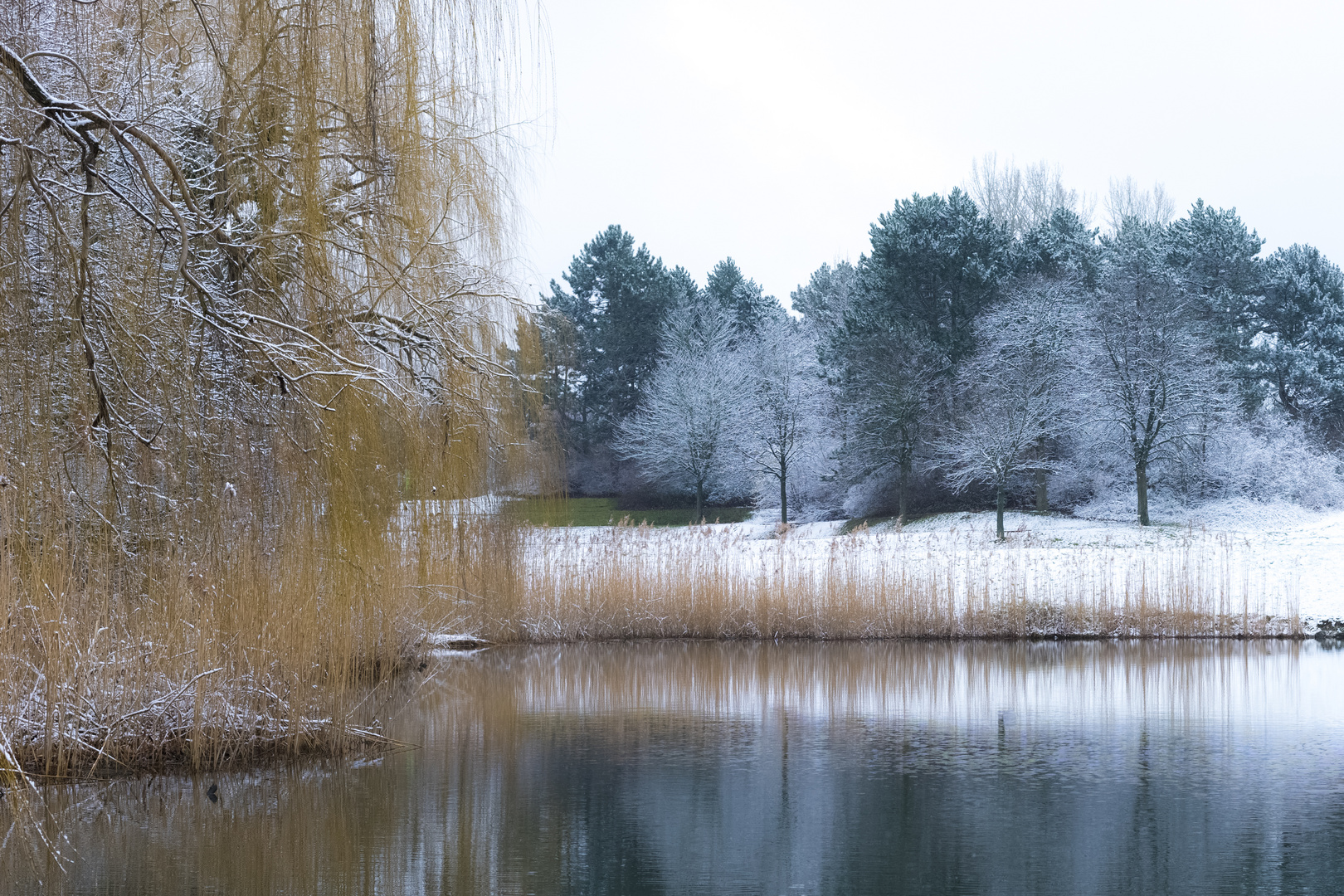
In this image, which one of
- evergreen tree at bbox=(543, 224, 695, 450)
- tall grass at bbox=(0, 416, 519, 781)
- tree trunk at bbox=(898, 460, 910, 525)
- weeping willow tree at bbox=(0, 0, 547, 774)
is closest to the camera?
weeping willow tree at bbox=(0, 0, 547, 774)

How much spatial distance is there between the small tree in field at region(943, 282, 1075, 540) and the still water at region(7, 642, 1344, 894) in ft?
55.6

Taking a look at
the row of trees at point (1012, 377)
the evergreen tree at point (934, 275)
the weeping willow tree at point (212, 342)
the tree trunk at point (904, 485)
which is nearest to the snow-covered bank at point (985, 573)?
the weeping willow tree at point (212, 342)

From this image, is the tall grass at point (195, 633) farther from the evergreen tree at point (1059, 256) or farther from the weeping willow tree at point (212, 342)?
the evergreen tree at point (1059, 256)

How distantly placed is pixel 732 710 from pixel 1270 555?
13.1m

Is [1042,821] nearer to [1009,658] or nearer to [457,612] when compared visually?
[1009,658]

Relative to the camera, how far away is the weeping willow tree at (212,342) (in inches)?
171

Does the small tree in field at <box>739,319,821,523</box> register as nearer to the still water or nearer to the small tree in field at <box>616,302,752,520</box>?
the small tree in field at <box>616,302,752,520</box>

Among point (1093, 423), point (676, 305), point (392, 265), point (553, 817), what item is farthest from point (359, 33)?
point (676, 305)

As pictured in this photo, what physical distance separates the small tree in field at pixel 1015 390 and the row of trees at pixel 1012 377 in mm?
64

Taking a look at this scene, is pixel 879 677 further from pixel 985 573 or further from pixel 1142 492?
pixel 1142 492

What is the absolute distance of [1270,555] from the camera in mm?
19266

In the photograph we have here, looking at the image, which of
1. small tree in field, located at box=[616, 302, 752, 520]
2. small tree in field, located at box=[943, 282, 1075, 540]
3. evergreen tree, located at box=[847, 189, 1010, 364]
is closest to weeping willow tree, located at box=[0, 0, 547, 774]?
small tree in field, located at box=[943, 282, 1075, 540]

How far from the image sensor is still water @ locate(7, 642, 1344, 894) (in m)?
5.12

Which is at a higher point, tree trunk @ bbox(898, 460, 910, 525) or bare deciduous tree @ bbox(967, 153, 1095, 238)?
bare deciduous tree @ bbox(967, 153, 1095, 238)
